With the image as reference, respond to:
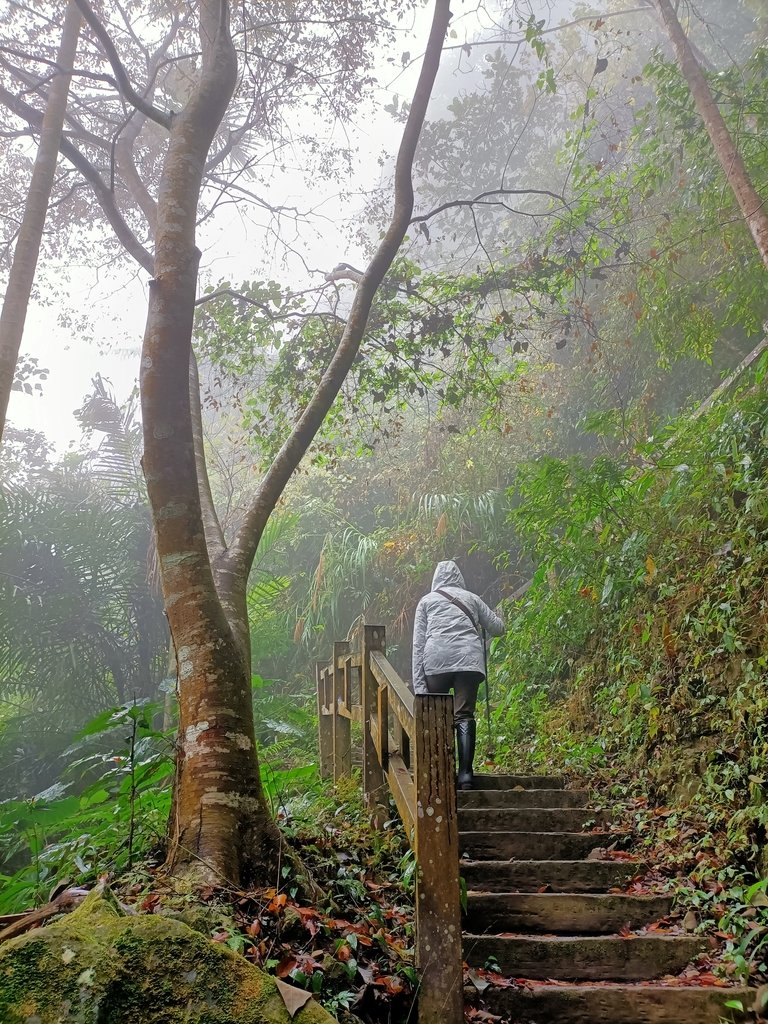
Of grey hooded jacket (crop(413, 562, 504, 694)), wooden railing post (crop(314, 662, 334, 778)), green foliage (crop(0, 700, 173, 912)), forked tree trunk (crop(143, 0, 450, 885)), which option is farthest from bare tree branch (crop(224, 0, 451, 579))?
wooden railing post (crop(314, 662, 334, 778))

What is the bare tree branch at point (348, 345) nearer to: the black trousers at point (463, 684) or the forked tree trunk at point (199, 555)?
the forked tree trunk at point (199, 555)

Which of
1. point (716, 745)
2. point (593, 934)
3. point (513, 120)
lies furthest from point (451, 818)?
point (513, 120)

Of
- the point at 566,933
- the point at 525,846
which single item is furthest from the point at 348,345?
the point at 566,933

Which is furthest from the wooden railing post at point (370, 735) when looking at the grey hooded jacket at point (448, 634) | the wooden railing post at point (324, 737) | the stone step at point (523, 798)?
the wooden railing post at point (324, 737)

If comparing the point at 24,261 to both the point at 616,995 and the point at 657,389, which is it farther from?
the point at 657,389

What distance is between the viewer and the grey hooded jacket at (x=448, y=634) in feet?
17.3

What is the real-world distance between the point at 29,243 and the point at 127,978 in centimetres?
497

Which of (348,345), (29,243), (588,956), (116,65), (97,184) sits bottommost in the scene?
(588,956)

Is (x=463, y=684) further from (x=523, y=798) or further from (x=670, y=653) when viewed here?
(x=670, y=653)

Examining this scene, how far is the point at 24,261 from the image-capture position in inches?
199

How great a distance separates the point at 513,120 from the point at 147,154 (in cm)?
1225

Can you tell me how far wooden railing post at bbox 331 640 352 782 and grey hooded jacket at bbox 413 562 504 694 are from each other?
1351mm

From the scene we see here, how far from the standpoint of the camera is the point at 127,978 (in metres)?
1.77

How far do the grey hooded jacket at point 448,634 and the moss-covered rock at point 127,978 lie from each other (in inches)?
134
